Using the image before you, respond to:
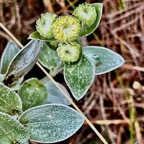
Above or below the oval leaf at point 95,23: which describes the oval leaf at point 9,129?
below

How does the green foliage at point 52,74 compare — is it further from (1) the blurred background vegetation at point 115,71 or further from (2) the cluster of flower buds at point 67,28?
(1) the blurred background vegetation at point 115,71

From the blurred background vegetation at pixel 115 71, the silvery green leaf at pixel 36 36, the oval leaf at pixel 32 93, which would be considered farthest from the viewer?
the blurred background vegetation at pixel 115 71

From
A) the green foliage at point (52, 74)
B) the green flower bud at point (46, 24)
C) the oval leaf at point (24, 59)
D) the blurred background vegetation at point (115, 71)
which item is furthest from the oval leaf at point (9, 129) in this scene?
the blurred background vegetation at point (115, 71)

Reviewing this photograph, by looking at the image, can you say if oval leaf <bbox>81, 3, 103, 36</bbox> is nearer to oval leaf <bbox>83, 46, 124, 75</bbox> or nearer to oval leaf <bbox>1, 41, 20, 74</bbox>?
oval leaf <bbox>83, 46, 124, 75</bbox>

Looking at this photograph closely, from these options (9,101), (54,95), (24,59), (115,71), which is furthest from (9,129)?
(115,71)

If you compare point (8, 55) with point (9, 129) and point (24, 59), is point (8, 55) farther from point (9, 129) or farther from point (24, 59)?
point (9, 129)

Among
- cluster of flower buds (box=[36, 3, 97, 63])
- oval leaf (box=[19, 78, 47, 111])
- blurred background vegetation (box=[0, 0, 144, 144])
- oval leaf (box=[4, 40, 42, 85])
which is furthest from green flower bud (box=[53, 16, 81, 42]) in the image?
blurred background vegetation (box=[0, 0, 144, 144])

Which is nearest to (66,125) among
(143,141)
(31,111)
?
(31,111)
